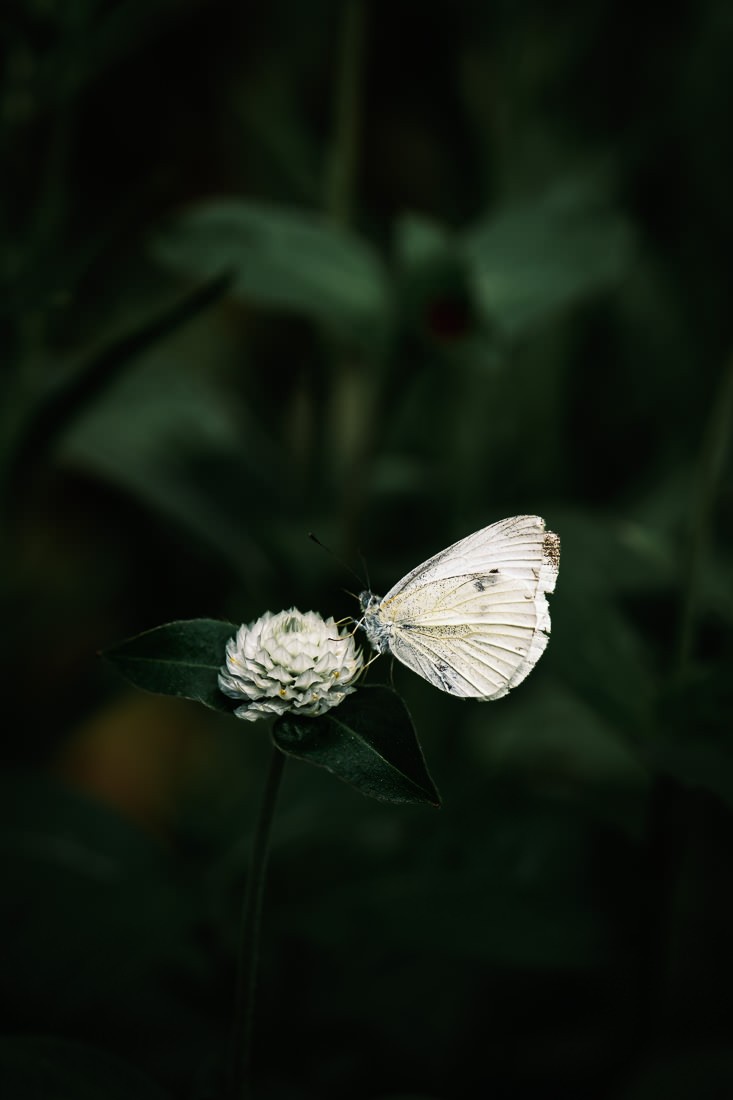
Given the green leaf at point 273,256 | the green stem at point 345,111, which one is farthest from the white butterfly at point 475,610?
the green stem at point 345,111

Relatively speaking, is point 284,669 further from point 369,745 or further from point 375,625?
point 375,625

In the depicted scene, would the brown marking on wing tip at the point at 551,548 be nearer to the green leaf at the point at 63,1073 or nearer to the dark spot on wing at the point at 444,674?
the dark spot on wing at the point at 444,674

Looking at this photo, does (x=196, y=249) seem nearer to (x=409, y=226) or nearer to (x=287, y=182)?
(x=409, y=226)

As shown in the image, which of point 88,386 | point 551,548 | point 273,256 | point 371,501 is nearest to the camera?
point 551,548

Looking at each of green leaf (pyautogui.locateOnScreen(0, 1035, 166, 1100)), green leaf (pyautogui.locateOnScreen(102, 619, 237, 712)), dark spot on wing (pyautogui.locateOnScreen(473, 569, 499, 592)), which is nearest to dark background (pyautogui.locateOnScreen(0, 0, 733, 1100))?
green leaf (pyautogui.locateOnScreen(0, 1035, 166, 1100))

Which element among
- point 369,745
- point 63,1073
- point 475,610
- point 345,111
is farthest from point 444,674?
point 345,111
